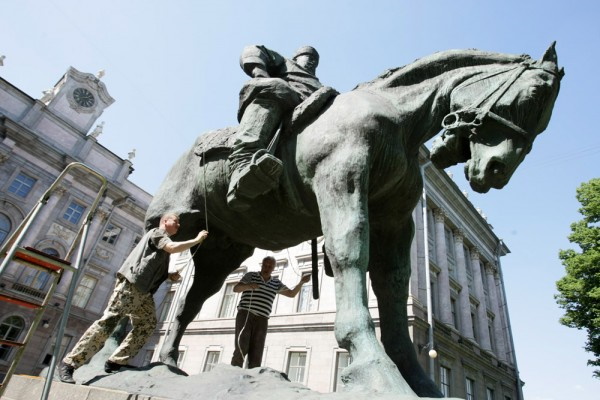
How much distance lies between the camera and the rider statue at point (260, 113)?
8.13ft

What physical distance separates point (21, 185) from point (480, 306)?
108 ft

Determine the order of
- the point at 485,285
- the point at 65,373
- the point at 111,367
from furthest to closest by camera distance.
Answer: the point at 485,285, the point at 111,367, the point at 65,373

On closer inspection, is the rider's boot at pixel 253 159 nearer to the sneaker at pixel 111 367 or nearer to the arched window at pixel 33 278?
the sneaker at pixel 111 367

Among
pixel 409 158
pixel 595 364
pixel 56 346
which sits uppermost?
pixel 595 364

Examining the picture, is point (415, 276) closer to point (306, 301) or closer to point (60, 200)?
point (306, 301)

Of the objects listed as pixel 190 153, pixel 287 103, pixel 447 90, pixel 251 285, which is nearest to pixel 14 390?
pixel 251 285

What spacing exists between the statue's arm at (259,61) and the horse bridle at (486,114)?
152cm

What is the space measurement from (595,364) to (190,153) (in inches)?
758

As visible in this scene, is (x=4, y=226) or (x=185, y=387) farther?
(x=4, y=226)

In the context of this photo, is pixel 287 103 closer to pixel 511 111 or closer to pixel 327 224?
pixel 327 224

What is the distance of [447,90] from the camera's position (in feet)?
8.29

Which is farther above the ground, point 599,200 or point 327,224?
point 599,200

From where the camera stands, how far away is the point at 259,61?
3092 mm

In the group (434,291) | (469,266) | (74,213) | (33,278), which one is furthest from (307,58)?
(74,213)
